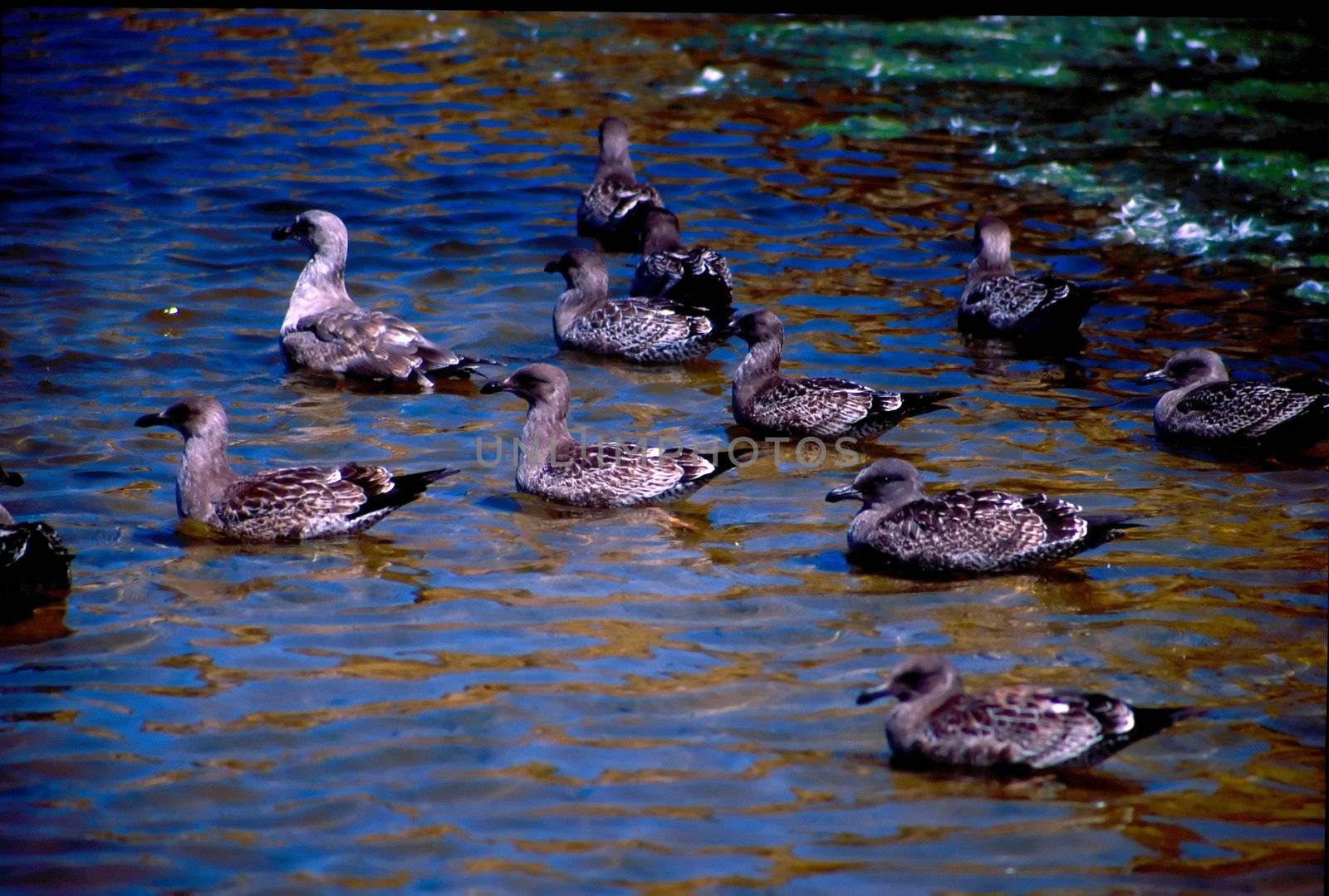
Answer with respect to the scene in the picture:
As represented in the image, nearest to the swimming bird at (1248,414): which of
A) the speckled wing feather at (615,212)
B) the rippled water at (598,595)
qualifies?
the rippled water at (598,595)

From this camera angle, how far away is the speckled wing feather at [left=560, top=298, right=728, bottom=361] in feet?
39.8

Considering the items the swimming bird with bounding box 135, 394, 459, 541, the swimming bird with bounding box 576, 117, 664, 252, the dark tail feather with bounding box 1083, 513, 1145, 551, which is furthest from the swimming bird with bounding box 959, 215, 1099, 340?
the swimming bird with bounding box 135, 394, 459, 541

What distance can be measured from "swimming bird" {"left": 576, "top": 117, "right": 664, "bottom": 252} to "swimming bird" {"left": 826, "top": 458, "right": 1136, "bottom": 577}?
6629mm

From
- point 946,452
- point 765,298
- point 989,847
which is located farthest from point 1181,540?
point 765,298

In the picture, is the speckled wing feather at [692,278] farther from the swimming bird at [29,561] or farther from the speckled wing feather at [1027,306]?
the swimming bird at [29,561]

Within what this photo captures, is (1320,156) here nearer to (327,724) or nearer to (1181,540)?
(1181,540)

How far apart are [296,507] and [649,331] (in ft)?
13.3

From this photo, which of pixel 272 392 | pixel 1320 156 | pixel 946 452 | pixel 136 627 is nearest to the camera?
pixel 136 627

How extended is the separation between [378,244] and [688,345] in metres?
3.97

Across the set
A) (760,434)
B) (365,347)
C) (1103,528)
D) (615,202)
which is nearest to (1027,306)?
(760,434)

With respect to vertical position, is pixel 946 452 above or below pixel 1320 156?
below

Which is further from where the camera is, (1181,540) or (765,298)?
(765,298)

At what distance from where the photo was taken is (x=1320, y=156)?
1706 cm

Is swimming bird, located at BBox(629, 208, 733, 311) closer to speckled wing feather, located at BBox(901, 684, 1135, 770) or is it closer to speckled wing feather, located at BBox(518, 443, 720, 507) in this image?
speckled wing feather, located at BBox(518, 443, 720, 507)
